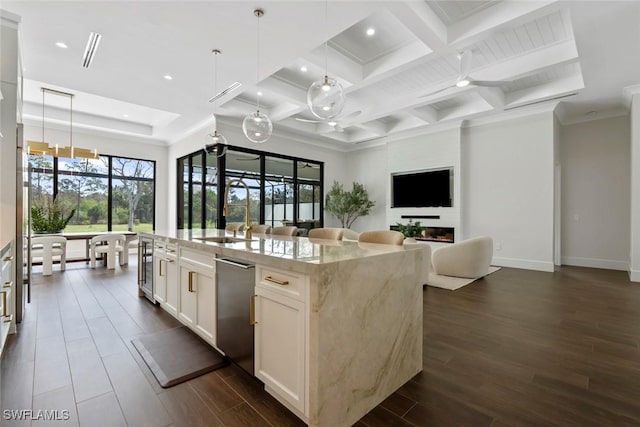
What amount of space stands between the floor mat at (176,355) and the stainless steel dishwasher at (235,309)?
0.60 ft

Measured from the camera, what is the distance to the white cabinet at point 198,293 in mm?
2285

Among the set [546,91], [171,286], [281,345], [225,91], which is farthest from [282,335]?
[546,91]

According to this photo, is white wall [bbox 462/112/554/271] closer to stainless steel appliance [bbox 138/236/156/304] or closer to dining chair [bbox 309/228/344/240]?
dining chair [bbox 309/228/344/240]

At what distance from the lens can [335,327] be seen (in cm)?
149

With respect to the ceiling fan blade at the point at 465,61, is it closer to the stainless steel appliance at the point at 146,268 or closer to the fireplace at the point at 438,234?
the fireplace at the point at 438,234

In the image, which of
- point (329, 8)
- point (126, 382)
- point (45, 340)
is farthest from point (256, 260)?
point (329, 8)

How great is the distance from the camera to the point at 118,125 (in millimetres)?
7051

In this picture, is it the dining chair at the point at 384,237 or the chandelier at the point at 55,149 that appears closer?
the dining chair at the point at 384,237

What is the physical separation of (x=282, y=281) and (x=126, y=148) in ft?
26.3

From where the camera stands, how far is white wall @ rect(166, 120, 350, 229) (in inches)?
253

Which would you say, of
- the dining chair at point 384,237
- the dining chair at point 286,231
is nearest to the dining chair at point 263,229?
the dining chair at point 286,231

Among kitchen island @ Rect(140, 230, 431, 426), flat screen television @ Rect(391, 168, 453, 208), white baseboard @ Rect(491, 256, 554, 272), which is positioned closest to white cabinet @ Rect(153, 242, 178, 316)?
kitchen island @ Rect(140, 230, 431, 426)

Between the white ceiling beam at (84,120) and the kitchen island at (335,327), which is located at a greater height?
the white ceiling beam at (84,120)

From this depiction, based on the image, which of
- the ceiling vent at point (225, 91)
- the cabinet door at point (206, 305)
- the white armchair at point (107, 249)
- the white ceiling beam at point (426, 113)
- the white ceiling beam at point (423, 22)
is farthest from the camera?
the white ceiling beam at point (426, 113)
